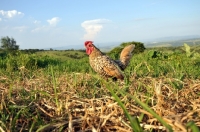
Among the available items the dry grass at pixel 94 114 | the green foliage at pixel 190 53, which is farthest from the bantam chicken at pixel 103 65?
the green foliage at pixel 190 53

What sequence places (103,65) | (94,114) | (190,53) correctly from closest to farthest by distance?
(94,114) → (103,65) → (190,53)

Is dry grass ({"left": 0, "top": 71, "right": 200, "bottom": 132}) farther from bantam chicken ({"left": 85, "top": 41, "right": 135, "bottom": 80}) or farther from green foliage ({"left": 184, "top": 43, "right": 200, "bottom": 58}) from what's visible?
green foliage ({"left": 184, "top": 43, "right": 200, "bottom": 58})

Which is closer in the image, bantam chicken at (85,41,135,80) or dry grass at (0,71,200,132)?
dry grass at (0,71,200,132)

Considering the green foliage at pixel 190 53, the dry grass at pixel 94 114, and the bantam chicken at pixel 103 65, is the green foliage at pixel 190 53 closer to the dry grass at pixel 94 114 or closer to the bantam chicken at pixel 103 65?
the bantam chicken at pixel 103 65

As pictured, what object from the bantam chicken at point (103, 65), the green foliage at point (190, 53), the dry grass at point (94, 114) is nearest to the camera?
the dry grass at point (94, 114)

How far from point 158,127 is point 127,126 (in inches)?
6.6

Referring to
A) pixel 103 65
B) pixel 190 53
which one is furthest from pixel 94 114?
pixel 190 53

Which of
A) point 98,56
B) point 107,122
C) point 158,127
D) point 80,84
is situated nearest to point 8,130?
point 107,122

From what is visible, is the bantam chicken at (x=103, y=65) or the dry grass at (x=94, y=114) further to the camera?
the bantam chicken at (x=103, y=65)

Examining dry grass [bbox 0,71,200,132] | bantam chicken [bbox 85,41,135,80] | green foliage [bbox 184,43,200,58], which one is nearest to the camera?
dry grass [bbox 0,71,200,132]

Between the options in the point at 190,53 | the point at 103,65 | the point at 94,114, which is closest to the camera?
the point at 94,114

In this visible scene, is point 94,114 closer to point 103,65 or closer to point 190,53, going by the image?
point 103,65

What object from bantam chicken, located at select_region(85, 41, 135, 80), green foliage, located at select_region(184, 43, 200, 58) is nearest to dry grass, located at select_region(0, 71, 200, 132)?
bantam chicken, located at select_region(85, 41, 135, 80)

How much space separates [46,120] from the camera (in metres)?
1.95
